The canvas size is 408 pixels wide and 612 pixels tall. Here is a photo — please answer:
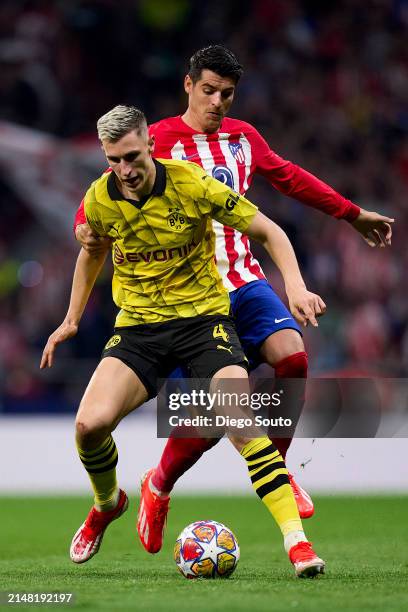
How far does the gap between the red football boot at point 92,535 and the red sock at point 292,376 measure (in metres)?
0.89

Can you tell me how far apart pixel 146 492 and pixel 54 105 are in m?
9.67

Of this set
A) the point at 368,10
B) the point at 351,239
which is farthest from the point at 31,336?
the point at 368,10

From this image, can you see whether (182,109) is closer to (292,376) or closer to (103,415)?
(292,376)

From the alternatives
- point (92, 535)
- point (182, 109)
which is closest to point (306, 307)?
point (92, 535)

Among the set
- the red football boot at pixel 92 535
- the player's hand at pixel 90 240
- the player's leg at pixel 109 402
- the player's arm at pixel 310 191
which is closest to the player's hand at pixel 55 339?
the player's leg at pixel 109 402

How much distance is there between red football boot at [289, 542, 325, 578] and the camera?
15.4 ft

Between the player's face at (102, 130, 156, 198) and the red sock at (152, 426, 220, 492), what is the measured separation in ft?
Answer: 4.62

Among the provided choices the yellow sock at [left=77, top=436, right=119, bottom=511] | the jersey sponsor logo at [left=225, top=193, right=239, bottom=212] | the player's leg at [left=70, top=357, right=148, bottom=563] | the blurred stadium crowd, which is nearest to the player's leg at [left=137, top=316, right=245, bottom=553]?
the player's leg at [left=70, top=357, right=148, bottom=563]

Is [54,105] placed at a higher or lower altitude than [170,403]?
lower

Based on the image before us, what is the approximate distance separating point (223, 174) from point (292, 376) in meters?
1.06

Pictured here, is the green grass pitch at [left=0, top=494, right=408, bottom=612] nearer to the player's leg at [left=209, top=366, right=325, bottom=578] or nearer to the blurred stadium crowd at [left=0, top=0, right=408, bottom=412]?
the player's leg at [left=209, top=366, right=325, bottom=578]

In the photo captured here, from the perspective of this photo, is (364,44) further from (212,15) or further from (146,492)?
(146,492)

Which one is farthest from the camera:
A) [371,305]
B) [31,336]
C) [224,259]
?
[31,336]

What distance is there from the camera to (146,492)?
6.07 meters
